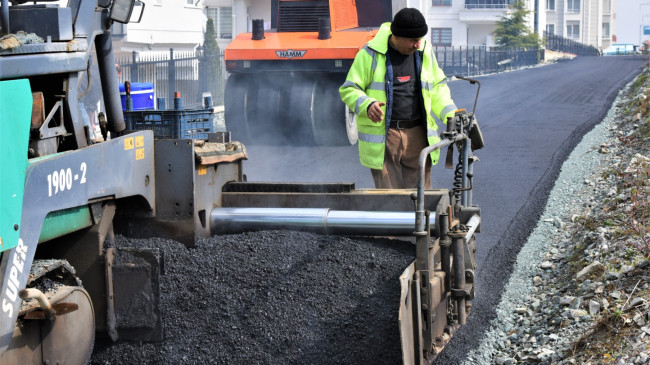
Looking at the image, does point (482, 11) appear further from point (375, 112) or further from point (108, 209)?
point (108, 209)

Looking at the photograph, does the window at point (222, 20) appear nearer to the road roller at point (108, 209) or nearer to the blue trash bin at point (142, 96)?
the blue trash bin at point (142, 96)

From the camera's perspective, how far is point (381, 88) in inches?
253

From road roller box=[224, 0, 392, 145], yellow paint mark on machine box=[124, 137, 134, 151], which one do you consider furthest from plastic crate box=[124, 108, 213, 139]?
road roller box=[224, 0, 392, 145]

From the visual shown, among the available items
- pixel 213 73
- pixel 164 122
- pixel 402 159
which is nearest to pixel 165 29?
pixel 213 73

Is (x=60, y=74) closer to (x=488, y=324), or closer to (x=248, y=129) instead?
(x=488, y=324)

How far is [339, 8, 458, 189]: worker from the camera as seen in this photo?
639 centimetres

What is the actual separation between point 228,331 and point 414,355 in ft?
3.34

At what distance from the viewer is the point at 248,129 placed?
14312 mm

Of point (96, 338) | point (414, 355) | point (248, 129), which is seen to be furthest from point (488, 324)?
point (248, 129)

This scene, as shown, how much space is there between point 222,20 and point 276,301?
3200 cm

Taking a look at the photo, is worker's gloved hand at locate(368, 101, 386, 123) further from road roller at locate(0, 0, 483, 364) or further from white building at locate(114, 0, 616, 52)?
white building at locate(114, 0, 616, 52)

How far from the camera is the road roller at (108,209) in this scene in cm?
357

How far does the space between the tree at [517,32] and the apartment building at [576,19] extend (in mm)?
27908

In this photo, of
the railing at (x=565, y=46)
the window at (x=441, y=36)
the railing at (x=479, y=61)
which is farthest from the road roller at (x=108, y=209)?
the railing at (x=565, y=46)
